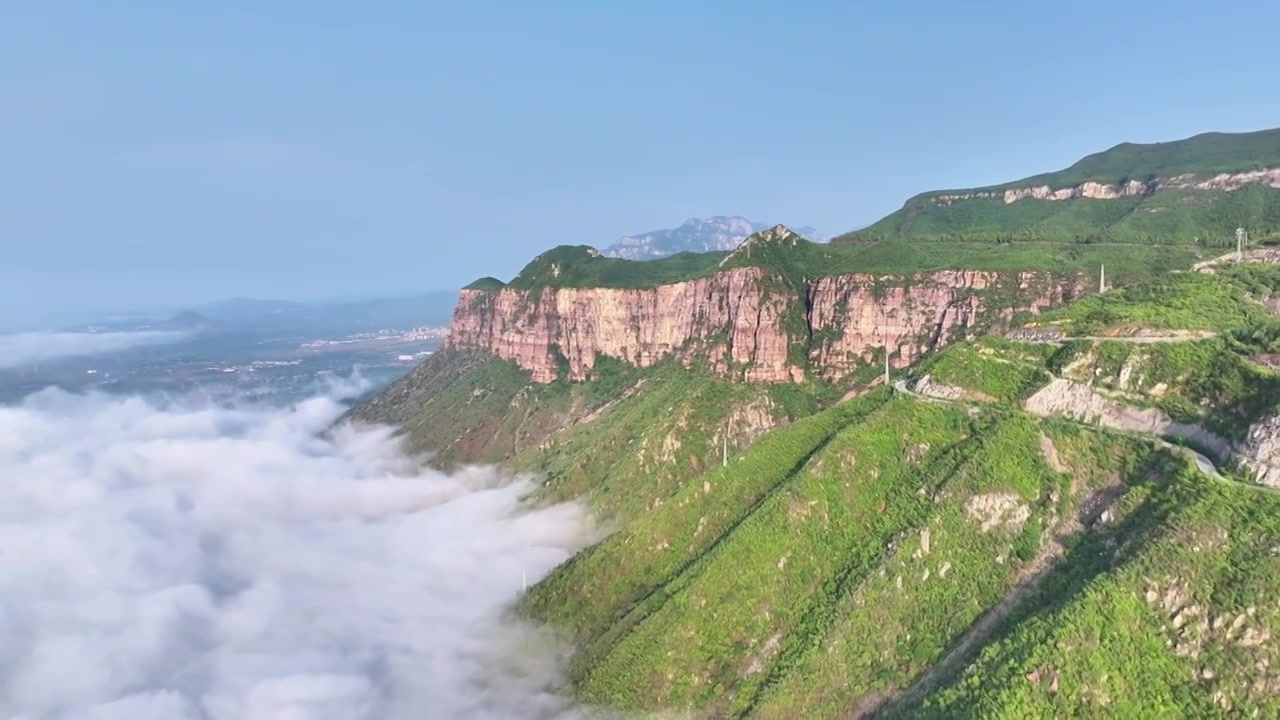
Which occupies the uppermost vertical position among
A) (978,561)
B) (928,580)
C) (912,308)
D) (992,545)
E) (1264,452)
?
(912,308)

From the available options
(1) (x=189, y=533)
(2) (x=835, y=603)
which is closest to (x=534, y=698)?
(2) (x=835, y=603)

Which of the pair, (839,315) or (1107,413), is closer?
(1107,413)

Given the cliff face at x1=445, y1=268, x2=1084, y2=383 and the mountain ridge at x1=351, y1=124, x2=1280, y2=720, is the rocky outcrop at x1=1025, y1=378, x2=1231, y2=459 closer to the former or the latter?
the mountain ridge at x1=351, y1=124, x2=1280, y2=720

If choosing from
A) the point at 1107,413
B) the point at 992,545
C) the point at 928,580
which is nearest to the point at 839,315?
the point at 1107,413

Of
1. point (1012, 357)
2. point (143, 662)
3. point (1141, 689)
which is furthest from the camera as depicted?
point (143, 662)

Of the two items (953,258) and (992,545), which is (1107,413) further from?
(953,258)

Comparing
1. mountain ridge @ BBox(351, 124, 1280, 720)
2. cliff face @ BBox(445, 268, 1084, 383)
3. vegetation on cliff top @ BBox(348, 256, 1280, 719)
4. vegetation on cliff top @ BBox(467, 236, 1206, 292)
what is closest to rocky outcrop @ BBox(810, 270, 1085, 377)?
cliff face @ BBox(445, 268, 1084, 383)

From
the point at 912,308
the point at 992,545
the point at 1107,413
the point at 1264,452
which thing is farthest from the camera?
the point at 912,308

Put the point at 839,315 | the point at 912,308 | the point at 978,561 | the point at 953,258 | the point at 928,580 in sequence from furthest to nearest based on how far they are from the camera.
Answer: the point at 953,258, the point at 839,315, the point at 912,308, the point at 928,580, the point at 978,561

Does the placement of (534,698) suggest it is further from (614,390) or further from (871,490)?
(614,390)

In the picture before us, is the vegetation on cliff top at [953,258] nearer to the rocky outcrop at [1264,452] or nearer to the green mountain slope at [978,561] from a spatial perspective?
the green mountain slope at [978,561]

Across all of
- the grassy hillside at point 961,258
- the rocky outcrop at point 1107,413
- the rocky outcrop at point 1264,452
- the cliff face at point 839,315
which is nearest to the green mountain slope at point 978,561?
the rocky outcrop at point 1107,413
